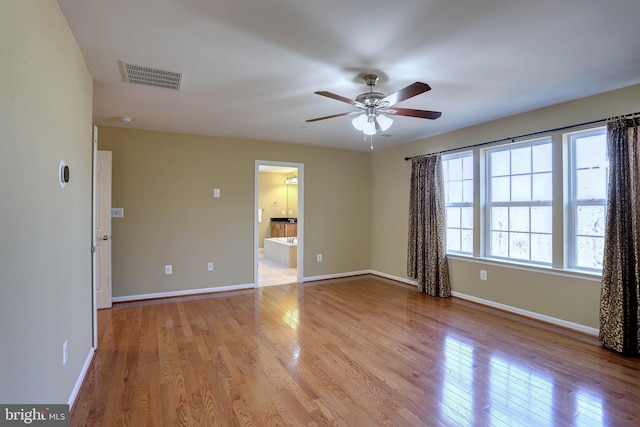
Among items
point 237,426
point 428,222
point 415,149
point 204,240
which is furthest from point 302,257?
point 237,426

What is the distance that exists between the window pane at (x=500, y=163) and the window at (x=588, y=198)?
74 centimetres

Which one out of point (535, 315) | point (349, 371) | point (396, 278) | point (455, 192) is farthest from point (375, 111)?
point (396, 278)

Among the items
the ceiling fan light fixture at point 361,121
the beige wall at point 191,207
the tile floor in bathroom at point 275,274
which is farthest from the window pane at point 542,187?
the tile floor in bathroom at point 275,274

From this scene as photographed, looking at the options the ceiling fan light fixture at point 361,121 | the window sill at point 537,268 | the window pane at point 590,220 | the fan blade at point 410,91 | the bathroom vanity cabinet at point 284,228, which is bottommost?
the window sill at point 537,268

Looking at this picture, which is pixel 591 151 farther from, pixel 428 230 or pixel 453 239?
pixel 428 230

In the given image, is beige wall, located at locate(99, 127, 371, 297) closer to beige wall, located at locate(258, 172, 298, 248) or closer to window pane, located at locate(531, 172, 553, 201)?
window pane, located at locate(531, 172, 553, 201)

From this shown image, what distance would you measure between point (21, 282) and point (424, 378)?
8.44ft

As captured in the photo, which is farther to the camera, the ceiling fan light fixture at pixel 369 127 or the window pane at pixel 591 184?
the window pane at pixel 591 184

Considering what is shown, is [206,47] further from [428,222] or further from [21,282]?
[428,222]

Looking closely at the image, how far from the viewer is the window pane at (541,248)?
376cm

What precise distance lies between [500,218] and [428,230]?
1.04m

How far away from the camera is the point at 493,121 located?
4.21 meters

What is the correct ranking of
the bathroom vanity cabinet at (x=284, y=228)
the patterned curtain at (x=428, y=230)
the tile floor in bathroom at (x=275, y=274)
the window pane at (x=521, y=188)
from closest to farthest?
1. the window pane at (x=521, y=188)
2. the patterned curtain at (x=428, y=230)
3. the tile floor in bathroom at (x=275, y=274)
4. the bathroom vanity cabinet at (x=284, y=228)

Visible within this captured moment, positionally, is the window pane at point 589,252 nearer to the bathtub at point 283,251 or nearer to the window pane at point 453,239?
the window pane at point 453,239
